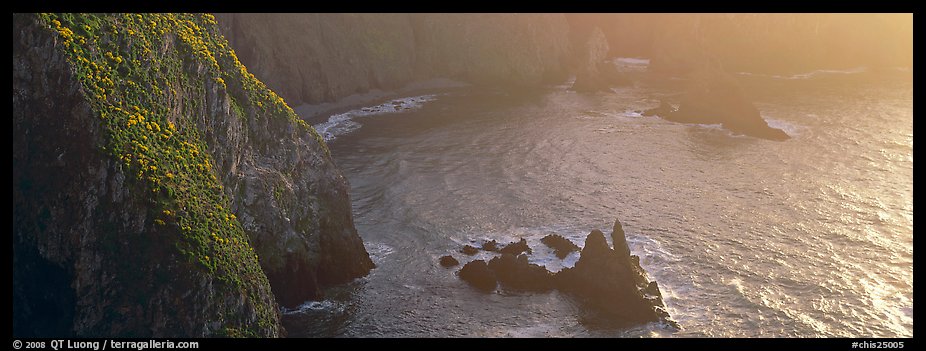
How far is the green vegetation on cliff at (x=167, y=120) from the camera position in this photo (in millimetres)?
49094

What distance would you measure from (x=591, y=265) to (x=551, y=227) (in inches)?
598

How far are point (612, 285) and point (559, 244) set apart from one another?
437 inches

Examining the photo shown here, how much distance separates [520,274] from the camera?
220ft

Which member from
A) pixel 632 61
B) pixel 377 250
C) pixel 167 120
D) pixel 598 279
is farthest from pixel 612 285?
pixel 632 61

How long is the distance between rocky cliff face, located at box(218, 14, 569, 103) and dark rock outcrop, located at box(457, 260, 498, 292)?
205 feet

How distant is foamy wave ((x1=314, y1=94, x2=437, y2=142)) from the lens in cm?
11694

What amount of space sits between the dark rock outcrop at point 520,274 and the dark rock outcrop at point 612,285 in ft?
3.64

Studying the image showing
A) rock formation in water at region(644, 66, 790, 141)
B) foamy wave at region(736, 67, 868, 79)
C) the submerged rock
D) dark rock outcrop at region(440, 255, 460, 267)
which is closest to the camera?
dark rock outcrop at region(440, 255, 460, 267)

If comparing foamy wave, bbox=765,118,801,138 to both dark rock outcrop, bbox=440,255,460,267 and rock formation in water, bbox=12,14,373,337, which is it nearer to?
Result: dark rock outcrop, bbox=440,255,460,267

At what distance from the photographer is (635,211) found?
279 feet

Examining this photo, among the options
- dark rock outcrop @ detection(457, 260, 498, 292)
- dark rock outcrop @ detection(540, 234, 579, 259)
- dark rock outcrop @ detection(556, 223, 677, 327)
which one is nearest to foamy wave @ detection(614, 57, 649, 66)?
dark rock outcrop @ detection(540, 234, 579, 259)

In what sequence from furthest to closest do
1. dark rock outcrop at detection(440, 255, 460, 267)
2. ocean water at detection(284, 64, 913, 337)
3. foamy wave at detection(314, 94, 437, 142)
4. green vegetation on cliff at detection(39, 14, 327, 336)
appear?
foamy wave at detection(314, 94, 437, 142) < dark rock outcrop at detection(440, 255, 460, 267) < ocean water at detection(284, 64, 913, 337) < green vegetation on cliff at detection(39, 14, 327, 336)

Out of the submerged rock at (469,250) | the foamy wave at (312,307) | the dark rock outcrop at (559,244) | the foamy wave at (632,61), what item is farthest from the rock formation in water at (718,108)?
the foamy wave at (312,307)
